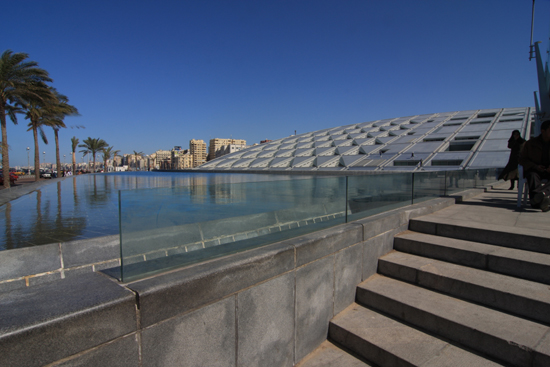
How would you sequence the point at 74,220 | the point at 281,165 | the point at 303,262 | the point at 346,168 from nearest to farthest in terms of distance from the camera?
the point at 303,262 → the point at 74,220 → the point at 346,168 → the point at 281,165

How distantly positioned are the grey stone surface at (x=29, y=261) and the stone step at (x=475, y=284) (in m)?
4.00

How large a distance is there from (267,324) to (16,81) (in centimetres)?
2257

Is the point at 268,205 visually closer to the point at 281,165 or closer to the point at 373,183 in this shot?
the point at 373,183

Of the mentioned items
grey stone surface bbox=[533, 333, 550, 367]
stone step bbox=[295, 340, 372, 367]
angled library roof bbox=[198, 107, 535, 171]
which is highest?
angled library roof bbox=[198, 107, 535, 171]

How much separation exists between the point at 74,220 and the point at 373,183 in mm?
5188

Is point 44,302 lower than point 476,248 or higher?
higher

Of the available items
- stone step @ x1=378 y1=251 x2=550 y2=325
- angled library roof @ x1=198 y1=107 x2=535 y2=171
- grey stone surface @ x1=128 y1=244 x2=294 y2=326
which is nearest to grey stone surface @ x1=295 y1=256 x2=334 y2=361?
grey stone surface @ x1=128 y1=244 x2=294 y2=326

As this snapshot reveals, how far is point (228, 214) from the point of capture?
2926 mm

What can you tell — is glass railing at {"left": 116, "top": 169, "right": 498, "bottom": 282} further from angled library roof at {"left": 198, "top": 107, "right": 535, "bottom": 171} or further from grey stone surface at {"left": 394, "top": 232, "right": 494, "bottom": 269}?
angled library roof at {"left": 198, "top": 107, "right": 535, "bottom": 171}

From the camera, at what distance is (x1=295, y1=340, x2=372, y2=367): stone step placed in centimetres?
290

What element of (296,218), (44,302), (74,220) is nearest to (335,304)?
(296,218)

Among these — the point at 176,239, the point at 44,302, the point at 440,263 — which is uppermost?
the point at 176,239

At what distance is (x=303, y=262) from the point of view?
2969 mm

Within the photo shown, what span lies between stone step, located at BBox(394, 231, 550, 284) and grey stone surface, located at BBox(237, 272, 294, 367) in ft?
7.17
